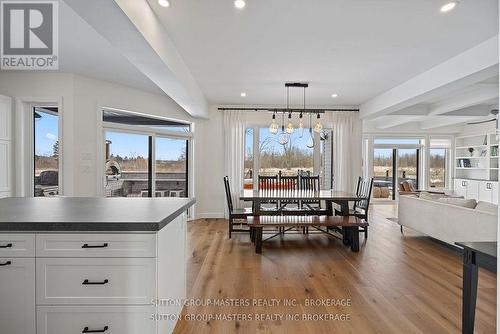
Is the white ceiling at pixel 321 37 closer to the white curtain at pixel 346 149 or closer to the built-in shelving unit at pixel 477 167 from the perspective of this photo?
the white curtain at pixel 346 149

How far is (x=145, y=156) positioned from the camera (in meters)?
5.37

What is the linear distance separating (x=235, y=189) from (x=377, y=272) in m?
3.57

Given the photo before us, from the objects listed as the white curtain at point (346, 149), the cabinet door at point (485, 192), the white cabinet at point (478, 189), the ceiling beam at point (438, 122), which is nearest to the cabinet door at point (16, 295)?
the white curtain at point (346, 149)

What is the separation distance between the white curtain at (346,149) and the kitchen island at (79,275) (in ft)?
17.7

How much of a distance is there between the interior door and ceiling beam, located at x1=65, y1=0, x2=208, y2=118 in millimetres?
2303

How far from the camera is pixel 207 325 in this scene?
2.13m

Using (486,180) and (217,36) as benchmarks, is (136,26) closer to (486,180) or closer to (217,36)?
(217,36)

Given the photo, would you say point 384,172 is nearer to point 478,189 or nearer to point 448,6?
point 478,189

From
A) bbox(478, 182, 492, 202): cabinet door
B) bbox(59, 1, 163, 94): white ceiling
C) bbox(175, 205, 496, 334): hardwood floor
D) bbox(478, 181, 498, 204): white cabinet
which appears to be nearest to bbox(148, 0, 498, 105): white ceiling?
bbox(59, 1, 163, 94): white ceiling

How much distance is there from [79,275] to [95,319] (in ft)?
0.86

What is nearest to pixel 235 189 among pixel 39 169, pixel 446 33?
pixel 39 169

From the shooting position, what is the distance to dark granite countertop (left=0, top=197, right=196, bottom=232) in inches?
58.2

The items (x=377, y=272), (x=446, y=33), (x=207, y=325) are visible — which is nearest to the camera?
(x=207, y=325)

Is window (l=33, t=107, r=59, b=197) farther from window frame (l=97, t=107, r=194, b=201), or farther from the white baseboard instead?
the white baseboard
